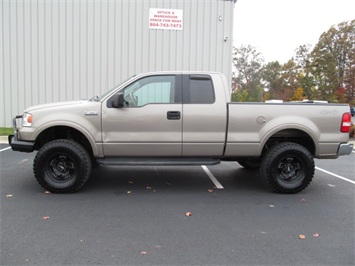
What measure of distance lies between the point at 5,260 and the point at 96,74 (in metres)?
11.1

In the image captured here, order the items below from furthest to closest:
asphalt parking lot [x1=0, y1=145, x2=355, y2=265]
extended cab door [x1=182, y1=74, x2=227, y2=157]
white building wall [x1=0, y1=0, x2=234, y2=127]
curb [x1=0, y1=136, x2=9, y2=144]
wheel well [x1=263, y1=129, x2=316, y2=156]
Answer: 1. white building wall [x1=0, y1=0, x2=234, y2=127]
2. curb [x1=0, y1=136, x2=9, y2=144]
3. wheel well [x1=263, y1=129, x2=316, y2=156]
4. extended cab door [x1=182, y1=74, x2=227, y2=157]
5. asphalt parking lot [x1=0, y1=145, x2=355, y2=265]

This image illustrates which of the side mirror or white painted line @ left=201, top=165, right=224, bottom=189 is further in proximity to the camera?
white painted line @ left=201, top=165, right=224, bottom=189

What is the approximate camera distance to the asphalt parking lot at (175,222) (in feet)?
9.91

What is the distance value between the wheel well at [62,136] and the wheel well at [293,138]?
124 inches

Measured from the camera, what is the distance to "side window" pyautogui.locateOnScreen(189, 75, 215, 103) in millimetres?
5035

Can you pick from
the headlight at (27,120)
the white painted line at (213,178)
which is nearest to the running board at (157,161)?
the white painted line at (213,178)

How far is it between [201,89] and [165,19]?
8852 millimetres

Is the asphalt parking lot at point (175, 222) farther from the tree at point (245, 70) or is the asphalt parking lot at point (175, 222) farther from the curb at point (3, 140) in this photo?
the tree at point (245, 70)

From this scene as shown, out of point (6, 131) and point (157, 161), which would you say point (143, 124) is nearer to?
point (157, 161)

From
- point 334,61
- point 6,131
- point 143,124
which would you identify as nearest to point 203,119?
point 143,124

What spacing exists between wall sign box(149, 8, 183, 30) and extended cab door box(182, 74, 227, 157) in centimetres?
862

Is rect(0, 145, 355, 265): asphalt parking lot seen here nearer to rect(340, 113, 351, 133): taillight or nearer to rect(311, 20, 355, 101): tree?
rect(340, 113, 351, 133): taillight

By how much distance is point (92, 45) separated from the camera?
12977 mm

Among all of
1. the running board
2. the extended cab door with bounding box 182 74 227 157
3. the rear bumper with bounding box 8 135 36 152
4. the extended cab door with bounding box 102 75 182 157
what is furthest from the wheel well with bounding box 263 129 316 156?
the rear bumper with bounding box 8 135 36 152
